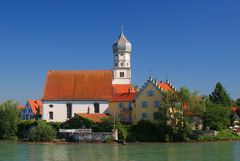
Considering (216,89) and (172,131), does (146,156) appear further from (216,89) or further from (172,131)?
(216,89)

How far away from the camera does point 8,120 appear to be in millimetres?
63719

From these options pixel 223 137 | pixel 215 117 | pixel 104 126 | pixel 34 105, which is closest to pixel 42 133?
pixel 104 126

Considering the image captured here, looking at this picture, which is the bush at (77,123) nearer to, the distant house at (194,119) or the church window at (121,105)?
the church window at (121,105)

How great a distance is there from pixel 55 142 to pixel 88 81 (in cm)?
1511

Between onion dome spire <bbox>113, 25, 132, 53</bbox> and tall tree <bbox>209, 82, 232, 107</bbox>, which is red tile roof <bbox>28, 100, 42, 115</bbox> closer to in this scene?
onion dome spire <bbox>113, 25, 132, 53</bbox>

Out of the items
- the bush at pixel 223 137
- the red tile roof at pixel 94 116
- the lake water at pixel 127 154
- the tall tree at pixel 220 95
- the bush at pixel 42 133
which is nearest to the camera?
the lake water at pixel 127 154

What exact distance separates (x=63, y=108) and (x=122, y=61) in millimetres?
24174

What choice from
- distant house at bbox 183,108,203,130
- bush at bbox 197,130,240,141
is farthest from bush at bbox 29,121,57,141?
bush at bbox 197,130,240,141

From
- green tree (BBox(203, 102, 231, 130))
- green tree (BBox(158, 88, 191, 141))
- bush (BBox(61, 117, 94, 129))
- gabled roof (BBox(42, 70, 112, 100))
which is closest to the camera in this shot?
green tree (BBox(158, 88, 191, 141))

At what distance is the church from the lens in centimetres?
6694

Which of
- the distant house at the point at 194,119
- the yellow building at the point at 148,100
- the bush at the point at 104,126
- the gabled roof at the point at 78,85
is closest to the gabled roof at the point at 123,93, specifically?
the gabled roof at the point at 78,85

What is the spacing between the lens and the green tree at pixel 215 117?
60.1 meters

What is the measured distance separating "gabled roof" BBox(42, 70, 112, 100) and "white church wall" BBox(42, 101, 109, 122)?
2.55 ft

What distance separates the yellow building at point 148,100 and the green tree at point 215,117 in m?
6.92
